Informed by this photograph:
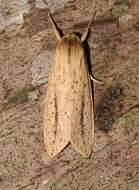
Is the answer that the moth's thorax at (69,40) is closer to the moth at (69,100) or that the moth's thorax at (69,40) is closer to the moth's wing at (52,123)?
the moth at (69,100)

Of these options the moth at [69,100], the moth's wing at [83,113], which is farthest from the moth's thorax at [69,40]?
the moth's wing at [83,113]

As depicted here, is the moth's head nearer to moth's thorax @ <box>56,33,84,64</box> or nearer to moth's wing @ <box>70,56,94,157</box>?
moth's thorax @ <box>56,33,84,64</box>

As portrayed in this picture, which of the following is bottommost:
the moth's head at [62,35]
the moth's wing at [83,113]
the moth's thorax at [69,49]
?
the moth's wing at [83,113]

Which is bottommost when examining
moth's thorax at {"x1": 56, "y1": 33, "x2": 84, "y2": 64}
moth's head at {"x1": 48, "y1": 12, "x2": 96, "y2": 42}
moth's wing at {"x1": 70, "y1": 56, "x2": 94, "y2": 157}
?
moth's wing at {"x1": 70, "y1": 56, "x2": 94, "y2": 157}

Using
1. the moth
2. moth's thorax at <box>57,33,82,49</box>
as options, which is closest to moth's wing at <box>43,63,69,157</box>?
the moth

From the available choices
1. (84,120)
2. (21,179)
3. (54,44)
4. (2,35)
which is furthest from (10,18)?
(21,179)

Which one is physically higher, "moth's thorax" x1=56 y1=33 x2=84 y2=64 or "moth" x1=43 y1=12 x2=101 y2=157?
"moth's thorax" x1=56 y1=33 x2=84 y2=64

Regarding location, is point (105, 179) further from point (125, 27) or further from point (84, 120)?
point (125, 27)

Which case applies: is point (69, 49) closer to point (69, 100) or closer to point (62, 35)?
point (62, 35)

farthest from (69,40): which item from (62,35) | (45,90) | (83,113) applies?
(83,113)
